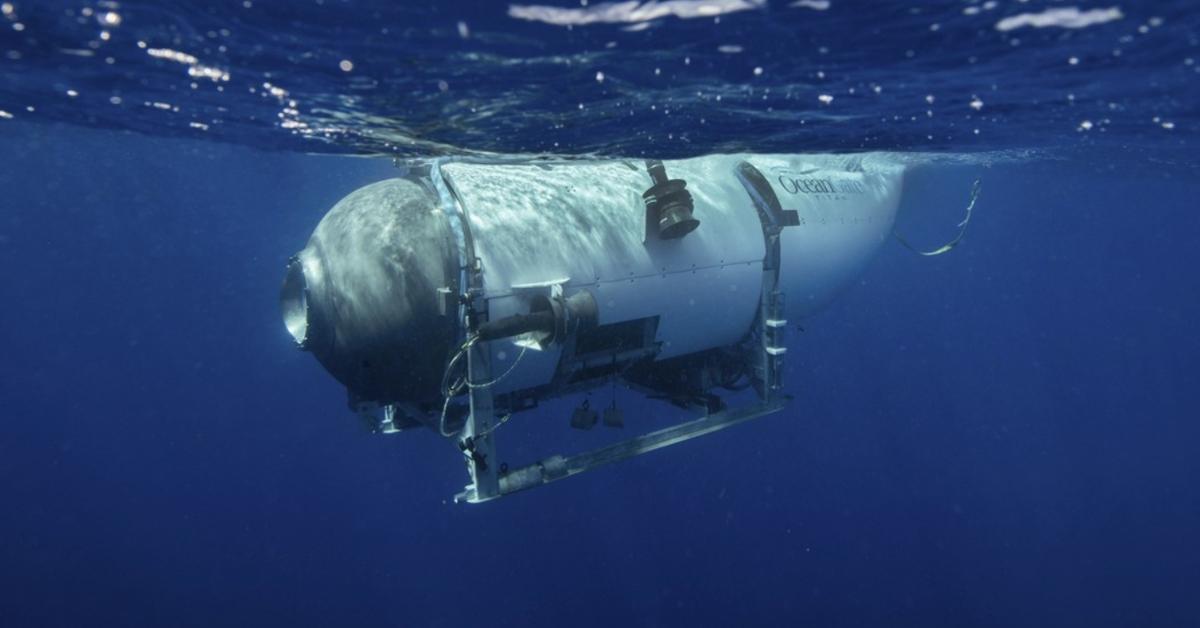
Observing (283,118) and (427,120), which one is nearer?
(427,120)

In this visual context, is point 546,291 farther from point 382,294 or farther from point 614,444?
→ point 614,444

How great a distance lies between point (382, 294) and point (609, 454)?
7.93ft

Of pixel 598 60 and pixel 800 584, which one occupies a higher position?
pixel 598 60

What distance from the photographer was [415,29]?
4.60m

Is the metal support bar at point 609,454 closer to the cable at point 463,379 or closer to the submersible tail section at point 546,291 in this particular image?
Answer: the submersible tail section at point 546,291

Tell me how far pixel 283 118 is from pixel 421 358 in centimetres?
478

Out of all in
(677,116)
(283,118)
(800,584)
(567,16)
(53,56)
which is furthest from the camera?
(800,584)

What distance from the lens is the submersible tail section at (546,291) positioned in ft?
15.6

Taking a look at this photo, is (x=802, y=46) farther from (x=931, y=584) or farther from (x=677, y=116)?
(x=931, y=584)

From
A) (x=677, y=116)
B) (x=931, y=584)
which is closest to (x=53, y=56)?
(x=677, y=116)

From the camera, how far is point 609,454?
5.54m

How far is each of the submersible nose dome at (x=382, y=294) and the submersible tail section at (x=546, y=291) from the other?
1 cm

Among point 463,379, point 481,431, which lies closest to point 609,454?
point 481,431

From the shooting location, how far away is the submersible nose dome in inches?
187
